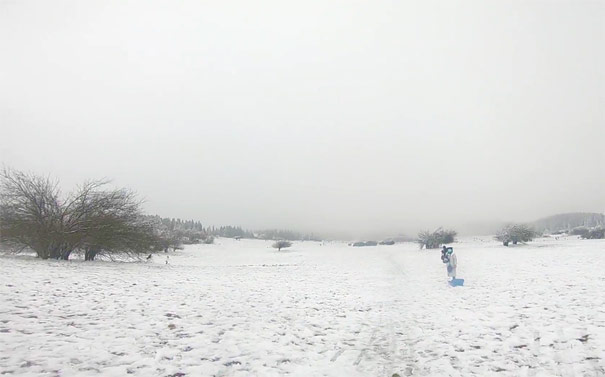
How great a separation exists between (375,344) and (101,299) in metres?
8.16

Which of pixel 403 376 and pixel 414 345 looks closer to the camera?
pixel 403 376

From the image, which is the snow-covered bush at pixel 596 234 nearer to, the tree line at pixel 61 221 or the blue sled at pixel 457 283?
the blue sled at pixel 457 283

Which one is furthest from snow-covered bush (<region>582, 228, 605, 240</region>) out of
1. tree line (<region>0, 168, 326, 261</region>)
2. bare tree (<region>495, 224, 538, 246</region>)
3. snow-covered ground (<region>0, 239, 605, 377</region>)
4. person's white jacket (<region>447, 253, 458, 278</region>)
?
tree line (<region>0, 168, 326, 261</region>)

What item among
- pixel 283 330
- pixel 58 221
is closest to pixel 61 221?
pixel 58 221

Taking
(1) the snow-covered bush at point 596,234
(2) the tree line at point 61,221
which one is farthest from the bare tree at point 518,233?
(2) the tree line at point 61,221

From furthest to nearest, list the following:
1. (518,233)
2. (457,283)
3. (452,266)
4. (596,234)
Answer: (596,234) → (518,233) → (452,266) → (457,283)

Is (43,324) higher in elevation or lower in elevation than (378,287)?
higher

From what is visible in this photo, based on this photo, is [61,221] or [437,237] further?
[437,237]

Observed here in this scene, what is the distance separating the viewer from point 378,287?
15.5 m

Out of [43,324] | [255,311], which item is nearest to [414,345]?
Result: [255,311]

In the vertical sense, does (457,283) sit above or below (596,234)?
below

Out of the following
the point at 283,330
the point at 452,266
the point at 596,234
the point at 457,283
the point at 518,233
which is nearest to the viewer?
the point at 283,330

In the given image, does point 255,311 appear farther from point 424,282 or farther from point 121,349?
point 424,282

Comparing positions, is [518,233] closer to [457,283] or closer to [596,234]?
[596,234]
